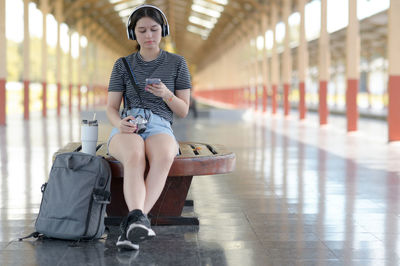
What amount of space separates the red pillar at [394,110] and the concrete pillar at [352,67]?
2.36 m

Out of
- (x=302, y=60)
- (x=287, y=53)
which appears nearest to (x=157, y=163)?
(x=302, y=60)

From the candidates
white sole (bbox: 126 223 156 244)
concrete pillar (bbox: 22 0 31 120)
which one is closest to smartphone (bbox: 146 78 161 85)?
white sole (bbox: 126 223 156 244)

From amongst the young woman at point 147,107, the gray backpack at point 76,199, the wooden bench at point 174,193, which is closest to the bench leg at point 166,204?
the wooden bench at point 174,193

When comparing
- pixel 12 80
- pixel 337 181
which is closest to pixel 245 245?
pixel 337 181

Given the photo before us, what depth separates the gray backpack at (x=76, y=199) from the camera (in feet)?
11.4

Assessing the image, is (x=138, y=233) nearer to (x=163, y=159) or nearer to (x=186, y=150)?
(x=163, y=159)

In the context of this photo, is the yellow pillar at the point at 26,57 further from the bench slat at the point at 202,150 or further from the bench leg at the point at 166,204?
the bench leg at the point at 166,204

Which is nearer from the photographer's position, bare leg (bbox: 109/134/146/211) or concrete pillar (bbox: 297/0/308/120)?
bare leg (bbox: 109/134/146/211)

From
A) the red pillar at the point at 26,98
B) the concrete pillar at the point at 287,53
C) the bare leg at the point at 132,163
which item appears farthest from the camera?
the concrete pillar at the point at 287,53

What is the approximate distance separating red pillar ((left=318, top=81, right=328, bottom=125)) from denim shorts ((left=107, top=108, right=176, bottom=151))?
41.0ft

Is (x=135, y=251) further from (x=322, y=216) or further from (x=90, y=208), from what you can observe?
(x=322, y=216)

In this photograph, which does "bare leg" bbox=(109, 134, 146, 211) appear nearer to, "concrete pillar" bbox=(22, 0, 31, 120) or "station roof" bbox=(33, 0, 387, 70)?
"concrete pillar" bbox=(22, 0, 31, 120)

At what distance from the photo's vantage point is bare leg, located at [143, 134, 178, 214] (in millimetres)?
3459

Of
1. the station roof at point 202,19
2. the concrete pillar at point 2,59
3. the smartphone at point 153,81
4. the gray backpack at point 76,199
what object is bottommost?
the gray backpack at point 76,199
